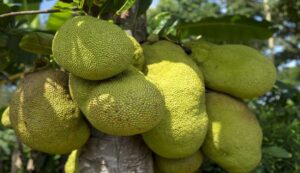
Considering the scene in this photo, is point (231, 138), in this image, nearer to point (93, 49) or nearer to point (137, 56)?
point (137, 56)

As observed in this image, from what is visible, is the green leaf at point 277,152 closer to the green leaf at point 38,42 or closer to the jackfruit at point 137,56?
the jackfruit at point 137,56

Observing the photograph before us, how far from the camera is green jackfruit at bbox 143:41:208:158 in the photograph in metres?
1.21

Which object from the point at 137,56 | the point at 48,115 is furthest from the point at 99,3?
the point at 48,115

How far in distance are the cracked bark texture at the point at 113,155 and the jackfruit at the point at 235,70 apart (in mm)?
336

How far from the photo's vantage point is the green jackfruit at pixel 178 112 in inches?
47.6

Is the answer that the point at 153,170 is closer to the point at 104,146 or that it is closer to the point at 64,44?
the point at 104,146

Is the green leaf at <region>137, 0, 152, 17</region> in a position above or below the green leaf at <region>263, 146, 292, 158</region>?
above

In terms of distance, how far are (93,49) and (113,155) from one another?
0.32m

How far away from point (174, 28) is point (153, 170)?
516 millimetres

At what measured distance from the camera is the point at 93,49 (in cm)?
104

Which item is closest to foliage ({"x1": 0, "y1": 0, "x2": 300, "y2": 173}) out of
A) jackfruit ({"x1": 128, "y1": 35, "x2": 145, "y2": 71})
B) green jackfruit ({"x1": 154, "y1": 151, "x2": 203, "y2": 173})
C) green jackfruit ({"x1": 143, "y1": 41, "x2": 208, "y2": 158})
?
jackfruit ({"x1": 128, "y1": 35, "x2": 145, "y2": 71})

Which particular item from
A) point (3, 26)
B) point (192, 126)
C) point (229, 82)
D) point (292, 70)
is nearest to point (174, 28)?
point (229, 82)

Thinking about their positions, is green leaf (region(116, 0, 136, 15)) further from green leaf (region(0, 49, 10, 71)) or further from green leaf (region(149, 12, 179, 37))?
green leaf (region(0, 49, 10, 71))

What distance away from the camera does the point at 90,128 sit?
4.11ft
